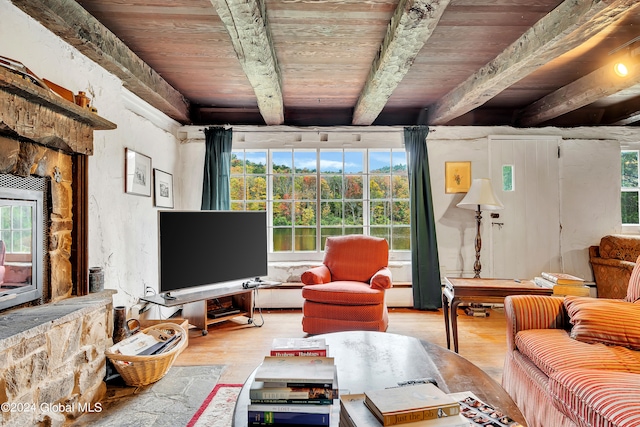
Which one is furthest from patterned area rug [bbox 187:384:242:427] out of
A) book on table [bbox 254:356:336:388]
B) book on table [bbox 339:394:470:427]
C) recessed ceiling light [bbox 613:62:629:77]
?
recessed ceiling light [bbox 613:62:629:77]

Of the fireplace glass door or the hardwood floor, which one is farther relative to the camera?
the hardwood floor

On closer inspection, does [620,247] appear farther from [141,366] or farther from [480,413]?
[141,366]

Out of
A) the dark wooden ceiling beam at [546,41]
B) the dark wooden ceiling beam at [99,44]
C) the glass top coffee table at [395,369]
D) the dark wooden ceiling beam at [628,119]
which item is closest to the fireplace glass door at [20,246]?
the dark wooden ceiling beam at [99,44]

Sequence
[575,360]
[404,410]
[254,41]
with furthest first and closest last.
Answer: [254,41], [575,360], [404,410]

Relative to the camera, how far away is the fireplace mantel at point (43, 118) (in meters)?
1.49

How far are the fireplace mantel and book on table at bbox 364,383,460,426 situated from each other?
1.83m

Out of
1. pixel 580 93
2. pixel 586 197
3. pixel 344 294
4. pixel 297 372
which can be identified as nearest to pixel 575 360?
pixel 297 372

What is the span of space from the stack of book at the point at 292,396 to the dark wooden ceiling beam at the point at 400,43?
1.74m

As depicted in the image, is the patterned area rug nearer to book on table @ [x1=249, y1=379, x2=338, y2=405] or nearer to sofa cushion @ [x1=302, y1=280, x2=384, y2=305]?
book on table @ [x1=249, y1=379, x2=338, y2=405]

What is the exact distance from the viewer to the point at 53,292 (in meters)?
1.94

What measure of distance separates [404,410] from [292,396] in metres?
0.34

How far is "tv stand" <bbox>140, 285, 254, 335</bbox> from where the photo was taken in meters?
2.93

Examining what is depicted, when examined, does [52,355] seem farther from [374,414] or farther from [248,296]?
[248,296]

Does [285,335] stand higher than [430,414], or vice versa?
[430,414]
